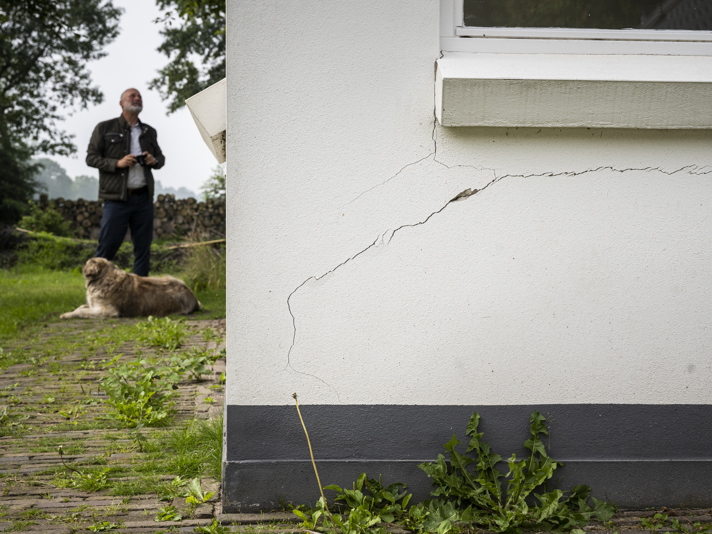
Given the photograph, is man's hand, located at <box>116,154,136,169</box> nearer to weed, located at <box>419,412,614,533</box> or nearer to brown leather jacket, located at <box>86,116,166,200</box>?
brown leather jacket, located at <box>86,116,166,200</box>

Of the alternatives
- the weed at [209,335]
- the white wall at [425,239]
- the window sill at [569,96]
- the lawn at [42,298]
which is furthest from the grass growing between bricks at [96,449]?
the window sill at [569,96]

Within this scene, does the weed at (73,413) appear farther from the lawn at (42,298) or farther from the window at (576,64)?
the window at (576,64)

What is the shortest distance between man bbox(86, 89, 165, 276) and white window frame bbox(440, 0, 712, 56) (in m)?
4.74

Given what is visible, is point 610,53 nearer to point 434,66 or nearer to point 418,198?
point 434,66

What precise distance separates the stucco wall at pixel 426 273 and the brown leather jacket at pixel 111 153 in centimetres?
456

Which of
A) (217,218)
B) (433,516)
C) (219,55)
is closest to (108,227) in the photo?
(433,516)

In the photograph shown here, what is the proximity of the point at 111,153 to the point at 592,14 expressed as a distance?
5.36 metres

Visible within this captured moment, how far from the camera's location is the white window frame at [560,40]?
2246 millimetres

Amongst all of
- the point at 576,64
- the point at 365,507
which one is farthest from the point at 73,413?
the point at 576,64

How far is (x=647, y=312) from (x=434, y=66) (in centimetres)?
131

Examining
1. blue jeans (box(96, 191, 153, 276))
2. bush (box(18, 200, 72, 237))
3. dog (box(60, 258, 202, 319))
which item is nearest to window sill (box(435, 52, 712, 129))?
blue jeans (box(96, 191, 153, 276))

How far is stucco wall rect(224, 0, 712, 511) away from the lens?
2.15 m

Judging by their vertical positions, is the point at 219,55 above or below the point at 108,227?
above

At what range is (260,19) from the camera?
211cm
